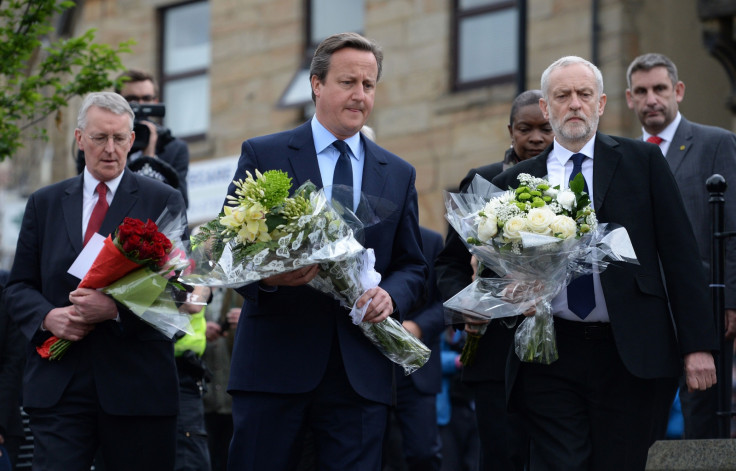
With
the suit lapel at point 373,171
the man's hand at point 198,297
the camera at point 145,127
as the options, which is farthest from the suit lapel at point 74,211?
the camera at point 145,127

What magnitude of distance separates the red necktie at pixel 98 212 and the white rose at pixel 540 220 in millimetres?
2360

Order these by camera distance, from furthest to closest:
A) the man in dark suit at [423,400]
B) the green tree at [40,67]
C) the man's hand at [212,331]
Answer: the man's hand at [212,331], the green tree at [40,67], the man in dark suit at [423,400]

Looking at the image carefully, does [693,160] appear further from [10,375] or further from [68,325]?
[10,375]

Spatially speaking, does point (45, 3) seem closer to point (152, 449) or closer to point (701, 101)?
point (152, 449)

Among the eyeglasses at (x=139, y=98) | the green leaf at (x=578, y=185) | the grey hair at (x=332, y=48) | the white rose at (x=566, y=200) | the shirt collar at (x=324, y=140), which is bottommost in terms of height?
Result: the white rose at (x=566, y=200)

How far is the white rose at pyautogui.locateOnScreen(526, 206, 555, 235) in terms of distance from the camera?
19.5ft

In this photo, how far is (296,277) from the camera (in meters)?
5.77

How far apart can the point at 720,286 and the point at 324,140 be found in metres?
2.98

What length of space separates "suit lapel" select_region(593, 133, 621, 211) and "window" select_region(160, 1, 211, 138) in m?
15.1

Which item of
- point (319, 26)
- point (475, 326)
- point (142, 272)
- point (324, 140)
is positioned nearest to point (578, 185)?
point (475, 326)

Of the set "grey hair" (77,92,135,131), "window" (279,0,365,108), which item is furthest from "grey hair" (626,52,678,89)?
"window" (279,0,365,108)

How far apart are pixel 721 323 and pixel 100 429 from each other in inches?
146

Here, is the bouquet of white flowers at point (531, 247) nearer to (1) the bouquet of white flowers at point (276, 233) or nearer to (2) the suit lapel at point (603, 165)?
(2) the suit lapel at point (603, 165)

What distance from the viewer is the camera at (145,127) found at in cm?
885
